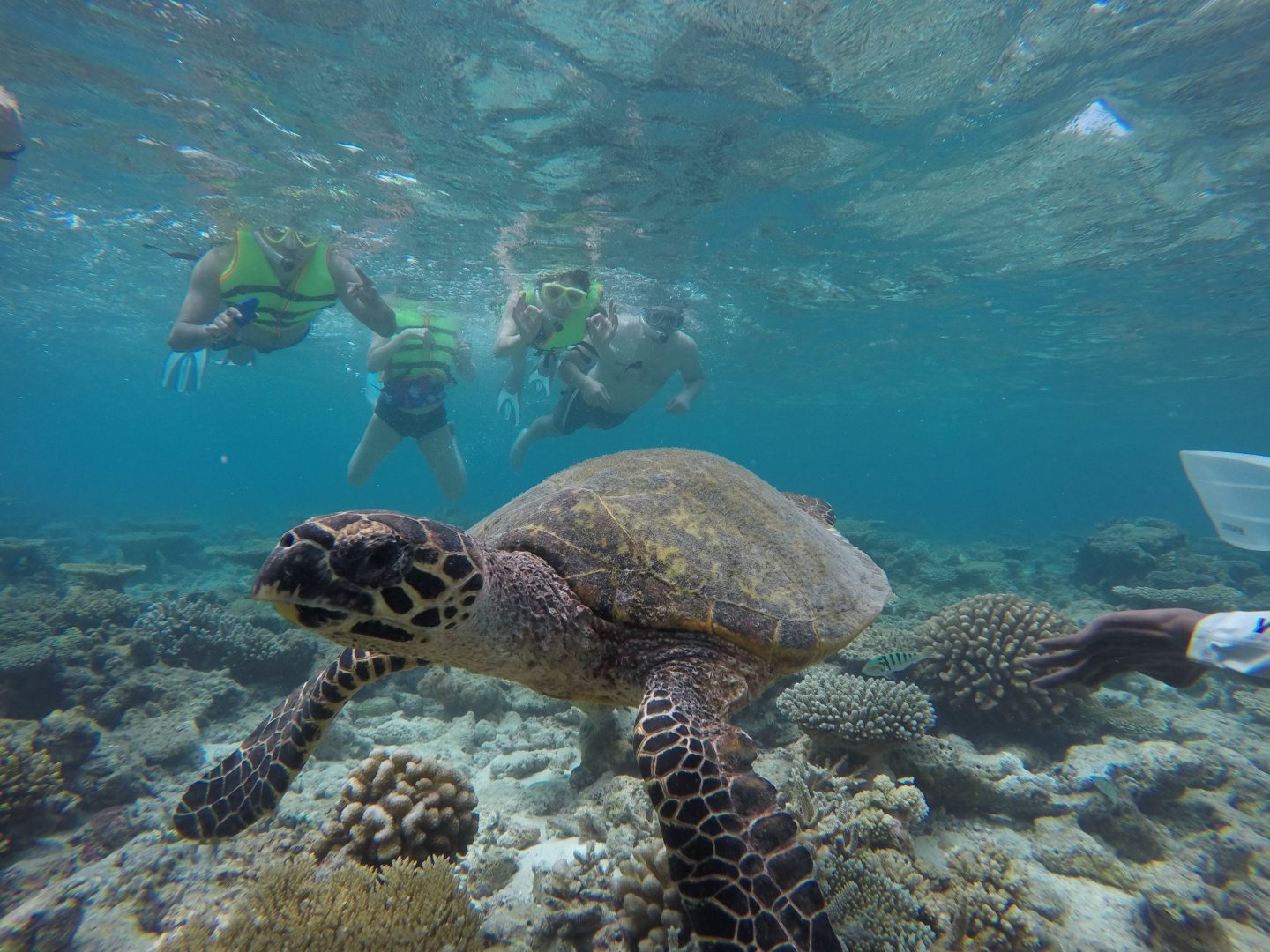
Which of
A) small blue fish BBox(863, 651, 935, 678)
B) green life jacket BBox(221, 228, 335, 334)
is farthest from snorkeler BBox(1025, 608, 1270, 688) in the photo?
green life jacket BBox(221, 228, 335, 334)

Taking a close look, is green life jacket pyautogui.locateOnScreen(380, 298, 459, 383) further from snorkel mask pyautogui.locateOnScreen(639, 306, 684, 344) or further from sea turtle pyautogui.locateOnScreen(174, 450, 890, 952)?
sea turtle pyautogui.locateOnScreen(174, 450, 890, 952)

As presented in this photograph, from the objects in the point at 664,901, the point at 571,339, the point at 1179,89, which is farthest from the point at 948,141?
the point at 664,901

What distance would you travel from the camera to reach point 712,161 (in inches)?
479

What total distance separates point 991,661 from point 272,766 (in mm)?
5702

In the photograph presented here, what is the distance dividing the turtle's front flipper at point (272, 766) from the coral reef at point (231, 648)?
4.42m

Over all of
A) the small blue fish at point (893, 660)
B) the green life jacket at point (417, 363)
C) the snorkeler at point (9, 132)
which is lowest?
the small blue fish at point (893, 660)

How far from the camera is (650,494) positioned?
11.1 feet

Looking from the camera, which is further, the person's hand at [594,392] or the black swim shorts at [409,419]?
the black swim shorts at [409,419]

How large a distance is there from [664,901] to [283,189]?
17.8 meters

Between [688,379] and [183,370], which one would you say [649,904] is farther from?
[688,379]

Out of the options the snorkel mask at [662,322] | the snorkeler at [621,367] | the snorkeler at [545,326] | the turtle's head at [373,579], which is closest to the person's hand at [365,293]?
the snorkeler at [545,326]

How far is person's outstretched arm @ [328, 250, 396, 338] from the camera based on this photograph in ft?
34.3

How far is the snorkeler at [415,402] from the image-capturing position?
11000 millimetres

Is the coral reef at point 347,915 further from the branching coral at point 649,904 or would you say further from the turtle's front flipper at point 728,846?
the turtle's front flipper at point 728,846
